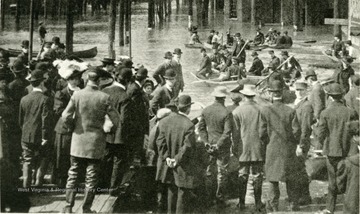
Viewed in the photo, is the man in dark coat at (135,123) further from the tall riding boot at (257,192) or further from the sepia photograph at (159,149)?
the tall riding boot at (257,192)

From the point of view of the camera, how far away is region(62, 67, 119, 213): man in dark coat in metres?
6.44

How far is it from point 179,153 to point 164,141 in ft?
0.85

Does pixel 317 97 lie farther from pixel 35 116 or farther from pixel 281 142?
pixel 35 116

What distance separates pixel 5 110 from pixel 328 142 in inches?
164

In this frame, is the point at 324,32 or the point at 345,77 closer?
the point at 345,77

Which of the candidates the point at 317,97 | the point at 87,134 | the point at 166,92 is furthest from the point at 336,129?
the point at 87,134

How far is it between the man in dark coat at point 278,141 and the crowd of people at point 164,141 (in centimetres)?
1

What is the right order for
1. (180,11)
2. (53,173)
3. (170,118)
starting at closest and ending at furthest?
(170,118) < (53,173) < (180,11)

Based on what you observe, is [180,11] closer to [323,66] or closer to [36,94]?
[323,66]

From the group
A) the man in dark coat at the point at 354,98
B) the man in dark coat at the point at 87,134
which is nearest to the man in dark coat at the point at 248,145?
the man in dark coat at the point at 87,134

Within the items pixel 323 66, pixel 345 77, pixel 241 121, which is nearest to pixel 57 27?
pixel 323 66

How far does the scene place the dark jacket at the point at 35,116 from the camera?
7352 millimetres

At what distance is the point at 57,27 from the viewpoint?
40125 millimetres

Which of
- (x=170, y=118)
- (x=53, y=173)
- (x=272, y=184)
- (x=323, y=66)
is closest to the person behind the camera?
(x=170, y=118)
